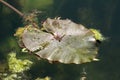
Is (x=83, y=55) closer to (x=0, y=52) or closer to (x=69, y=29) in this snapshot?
(x=69, y=29)

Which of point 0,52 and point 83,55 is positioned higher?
point 0,52

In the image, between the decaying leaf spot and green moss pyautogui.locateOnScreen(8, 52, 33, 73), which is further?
green moss pyautogui.locateOnScreen(8, 52, 33, 73)

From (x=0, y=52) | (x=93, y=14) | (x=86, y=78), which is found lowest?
(x=86, y=78)

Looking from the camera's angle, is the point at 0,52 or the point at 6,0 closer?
the point at 0,52

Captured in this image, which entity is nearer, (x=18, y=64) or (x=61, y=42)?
(x=61, y=42)

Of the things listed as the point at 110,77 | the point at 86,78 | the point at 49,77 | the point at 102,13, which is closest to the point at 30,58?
the point at 49,77
